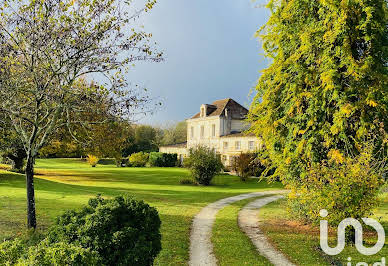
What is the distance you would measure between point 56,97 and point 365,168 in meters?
9.57

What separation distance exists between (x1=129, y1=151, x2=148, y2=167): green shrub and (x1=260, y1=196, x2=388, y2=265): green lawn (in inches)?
1430

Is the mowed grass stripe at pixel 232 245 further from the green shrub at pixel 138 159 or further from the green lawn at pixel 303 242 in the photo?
the green shrub at pixel 138 159

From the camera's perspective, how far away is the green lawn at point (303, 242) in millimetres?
8711

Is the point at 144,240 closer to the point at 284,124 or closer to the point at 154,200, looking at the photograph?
the point at 284,124

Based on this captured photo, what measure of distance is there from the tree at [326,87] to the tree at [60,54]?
595cm

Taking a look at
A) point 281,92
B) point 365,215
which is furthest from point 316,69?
point 365,215

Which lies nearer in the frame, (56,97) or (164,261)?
(164,261)

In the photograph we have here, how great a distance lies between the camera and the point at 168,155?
50.1 meters

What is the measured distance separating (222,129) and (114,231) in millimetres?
39795

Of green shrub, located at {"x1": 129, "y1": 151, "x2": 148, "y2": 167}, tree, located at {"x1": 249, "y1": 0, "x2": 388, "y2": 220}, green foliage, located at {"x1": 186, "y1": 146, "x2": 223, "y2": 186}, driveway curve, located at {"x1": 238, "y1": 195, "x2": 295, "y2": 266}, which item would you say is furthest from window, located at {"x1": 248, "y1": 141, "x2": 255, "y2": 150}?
tree, located at {"x1": 249, "y1": 0, "x2": 388, "y2": 220}

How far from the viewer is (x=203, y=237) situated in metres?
10.6

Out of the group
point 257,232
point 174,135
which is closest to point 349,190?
point 257,232

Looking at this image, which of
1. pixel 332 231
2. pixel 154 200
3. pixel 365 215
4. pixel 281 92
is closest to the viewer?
pixel 365 215

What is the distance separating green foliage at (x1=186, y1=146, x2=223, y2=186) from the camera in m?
28.1
